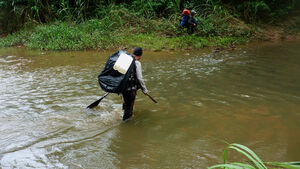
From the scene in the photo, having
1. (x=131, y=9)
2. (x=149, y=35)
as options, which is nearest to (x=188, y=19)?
(x=149, y=35)

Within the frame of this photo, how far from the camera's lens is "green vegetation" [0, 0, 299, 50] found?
1069cm

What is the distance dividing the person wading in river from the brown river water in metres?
0.23

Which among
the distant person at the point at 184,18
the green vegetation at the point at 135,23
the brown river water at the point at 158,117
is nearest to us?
the brown river water at the point at 158,117

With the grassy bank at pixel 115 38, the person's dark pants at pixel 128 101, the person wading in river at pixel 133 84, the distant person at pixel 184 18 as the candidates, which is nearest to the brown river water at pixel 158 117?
the person's dark pants at pixel 128 101

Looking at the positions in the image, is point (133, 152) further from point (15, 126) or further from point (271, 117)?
point (271, 117)

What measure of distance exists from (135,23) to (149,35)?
1.52m

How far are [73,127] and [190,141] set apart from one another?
183 centimetres

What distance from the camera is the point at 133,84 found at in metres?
A: 4.08

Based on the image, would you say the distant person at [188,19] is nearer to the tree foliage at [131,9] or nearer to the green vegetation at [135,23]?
the green vegetation at [135,23]

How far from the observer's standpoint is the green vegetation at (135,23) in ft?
35.1

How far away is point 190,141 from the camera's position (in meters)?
3.55

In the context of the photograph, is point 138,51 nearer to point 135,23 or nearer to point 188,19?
point 188,19

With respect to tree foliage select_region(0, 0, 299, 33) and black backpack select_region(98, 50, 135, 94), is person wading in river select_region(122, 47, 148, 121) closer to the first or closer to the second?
black backpack select_region(98, 50, 135, 94)

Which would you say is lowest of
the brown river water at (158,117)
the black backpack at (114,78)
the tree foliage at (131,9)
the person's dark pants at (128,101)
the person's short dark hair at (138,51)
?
the brown river water at (158,117)
